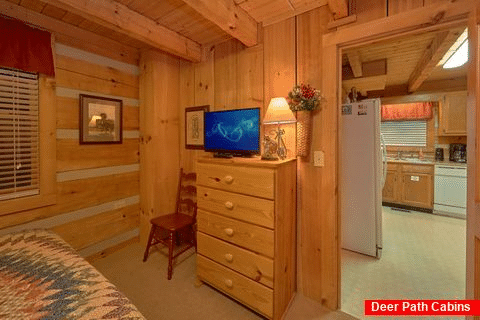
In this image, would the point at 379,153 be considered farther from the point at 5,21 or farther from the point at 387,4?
the point at 5,21

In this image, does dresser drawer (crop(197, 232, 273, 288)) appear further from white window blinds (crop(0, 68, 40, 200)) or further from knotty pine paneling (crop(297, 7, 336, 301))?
white window blinds (crop(0, 68, 40, 200))

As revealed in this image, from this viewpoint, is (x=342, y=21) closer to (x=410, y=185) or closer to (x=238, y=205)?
(x=238, y=205)

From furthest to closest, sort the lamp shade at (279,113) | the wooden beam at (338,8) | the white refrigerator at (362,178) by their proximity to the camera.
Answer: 1. the white refrigerator at (362,178)
2. the lamp shade at (279,113)
3. the wooden beam at (338,8)

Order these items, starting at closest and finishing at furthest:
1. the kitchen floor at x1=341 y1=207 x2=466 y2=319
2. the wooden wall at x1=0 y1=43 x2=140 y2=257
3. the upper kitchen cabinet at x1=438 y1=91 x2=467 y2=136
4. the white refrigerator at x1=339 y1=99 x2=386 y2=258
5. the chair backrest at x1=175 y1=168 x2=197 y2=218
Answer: the kitchen floor at x1=341 y1=207 x2=466 y2=319
the wooden wall at x1=0 y1=43 x2=140 y2=257
the white refrigerator at x1=339 y1=99 x2=386 y2=258
the chair backrest at x1=175 y1=168 x2=197 y2=218
the upper kitchen cabinet at x1=438 y1=91 x2=467 y2=136

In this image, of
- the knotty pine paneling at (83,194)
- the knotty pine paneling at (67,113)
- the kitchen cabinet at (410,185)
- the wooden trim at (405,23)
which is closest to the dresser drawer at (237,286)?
the knotty pine paneling at (83,194)

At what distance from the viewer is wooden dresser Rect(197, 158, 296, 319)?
1.59 metres

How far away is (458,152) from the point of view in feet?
13.4

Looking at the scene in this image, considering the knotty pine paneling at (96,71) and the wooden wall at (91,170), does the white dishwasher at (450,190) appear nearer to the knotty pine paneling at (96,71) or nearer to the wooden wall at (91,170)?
the wooden wall at (91,170)

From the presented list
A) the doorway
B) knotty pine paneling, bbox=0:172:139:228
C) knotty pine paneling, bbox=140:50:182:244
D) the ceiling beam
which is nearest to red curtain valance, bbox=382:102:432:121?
the doorway

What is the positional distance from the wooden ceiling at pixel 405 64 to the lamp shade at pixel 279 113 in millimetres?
754

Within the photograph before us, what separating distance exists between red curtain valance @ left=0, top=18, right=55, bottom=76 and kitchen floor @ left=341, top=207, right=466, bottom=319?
325 centimetres

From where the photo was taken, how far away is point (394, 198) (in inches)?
171

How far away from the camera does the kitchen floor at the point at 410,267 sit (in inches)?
77.2

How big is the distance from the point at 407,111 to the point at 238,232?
4.77m
